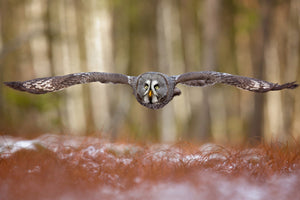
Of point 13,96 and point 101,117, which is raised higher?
point 13,96

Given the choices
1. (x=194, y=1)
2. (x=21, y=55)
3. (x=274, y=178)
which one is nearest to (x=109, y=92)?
(x=21, y=55)

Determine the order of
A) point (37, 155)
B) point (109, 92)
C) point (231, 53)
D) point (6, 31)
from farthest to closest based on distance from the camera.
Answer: point (231, 53) → point (6, 31) → point (109, 92) → point (37, 155)

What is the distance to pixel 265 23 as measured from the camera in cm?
991

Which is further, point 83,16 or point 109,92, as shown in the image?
point 83,16

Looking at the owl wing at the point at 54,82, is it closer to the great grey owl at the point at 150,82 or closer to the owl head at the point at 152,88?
the great grey owl at the point at 150,82

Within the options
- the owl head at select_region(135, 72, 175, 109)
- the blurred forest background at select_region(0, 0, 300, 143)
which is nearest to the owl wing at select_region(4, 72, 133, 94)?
the owl head at select_region(135, 72, 175, 109)

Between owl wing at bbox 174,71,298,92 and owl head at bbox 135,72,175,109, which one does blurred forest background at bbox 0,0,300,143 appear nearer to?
owl head at bbox 135,72,175,109

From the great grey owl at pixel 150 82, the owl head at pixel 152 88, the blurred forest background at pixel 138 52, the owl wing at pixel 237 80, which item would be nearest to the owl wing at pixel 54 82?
the great grey owl at pixel 150 82

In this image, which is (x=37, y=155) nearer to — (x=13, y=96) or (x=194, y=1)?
(x=13, y=96)

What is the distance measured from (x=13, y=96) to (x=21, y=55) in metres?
5.58

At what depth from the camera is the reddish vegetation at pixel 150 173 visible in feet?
9.86

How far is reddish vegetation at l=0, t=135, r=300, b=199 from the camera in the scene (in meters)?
3.01

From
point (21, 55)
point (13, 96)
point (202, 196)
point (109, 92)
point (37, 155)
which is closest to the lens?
point (202, 196)

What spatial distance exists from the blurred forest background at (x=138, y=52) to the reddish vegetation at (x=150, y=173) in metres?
6.04
